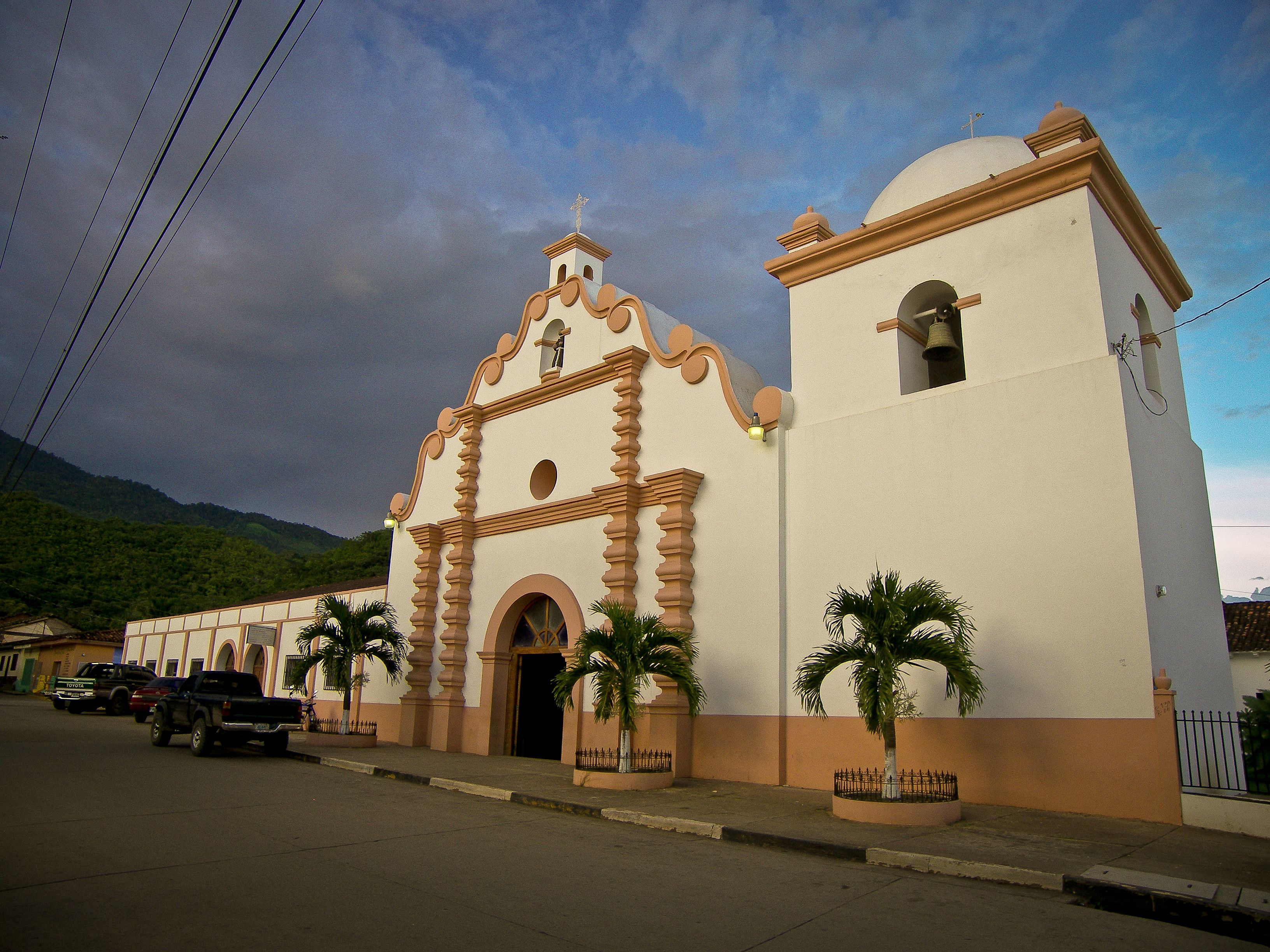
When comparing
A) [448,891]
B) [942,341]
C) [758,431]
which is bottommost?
[448,891]

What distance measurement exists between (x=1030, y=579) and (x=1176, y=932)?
5.39 meters

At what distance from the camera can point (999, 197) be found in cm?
1235

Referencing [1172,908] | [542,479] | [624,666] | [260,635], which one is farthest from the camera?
[260,635]

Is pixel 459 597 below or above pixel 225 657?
above

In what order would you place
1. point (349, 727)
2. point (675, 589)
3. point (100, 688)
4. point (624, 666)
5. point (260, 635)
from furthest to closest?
point (100, 688) → point (260, 635) → point (349, 727) → point (675, 589) → point (624, 666)

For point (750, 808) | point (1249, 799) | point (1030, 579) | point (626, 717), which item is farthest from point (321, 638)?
point (1249, 799)

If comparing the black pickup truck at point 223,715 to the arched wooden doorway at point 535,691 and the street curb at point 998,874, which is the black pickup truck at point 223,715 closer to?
the arched wooden doorway at point 535,691

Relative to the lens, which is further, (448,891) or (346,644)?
(346,644)

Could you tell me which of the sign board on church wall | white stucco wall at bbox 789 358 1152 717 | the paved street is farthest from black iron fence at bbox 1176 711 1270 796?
the sign board on church wall

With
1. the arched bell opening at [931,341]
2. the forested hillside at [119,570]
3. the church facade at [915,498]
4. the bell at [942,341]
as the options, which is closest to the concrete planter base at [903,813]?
the church facade at [915,498]

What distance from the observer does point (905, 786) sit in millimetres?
11148

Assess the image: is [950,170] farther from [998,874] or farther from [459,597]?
[459,597]

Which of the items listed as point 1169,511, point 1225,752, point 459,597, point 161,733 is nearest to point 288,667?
point 161,733

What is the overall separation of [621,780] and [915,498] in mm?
5698
